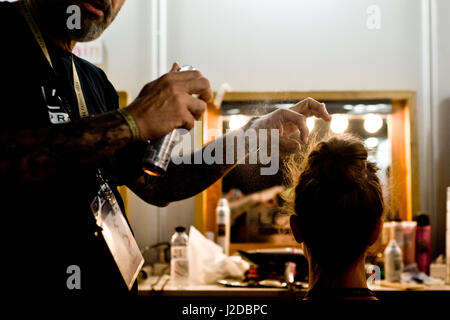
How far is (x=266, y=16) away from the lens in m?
2.69

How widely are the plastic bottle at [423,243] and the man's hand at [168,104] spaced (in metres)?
1.80

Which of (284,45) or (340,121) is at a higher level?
(284,45)

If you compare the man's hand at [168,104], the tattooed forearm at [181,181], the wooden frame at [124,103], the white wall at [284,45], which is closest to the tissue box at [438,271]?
the white wall at [284,45]

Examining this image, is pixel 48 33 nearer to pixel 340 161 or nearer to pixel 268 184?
pixel 340 161

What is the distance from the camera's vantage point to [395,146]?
2609mm

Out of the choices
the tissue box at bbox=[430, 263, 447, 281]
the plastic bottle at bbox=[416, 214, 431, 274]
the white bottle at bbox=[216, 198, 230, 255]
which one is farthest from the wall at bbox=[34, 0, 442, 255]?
the tissue box at bbox=[430, 263, 447, 281]

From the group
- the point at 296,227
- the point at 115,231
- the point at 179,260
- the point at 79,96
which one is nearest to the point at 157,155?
the point at 115,231

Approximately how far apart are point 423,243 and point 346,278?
138 cm

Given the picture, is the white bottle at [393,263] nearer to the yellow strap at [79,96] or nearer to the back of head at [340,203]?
the back of head at [340,203]

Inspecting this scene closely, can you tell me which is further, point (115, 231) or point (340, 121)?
point (340, 121)

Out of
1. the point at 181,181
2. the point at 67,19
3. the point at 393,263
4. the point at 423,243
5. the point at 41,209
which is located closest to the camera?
the point at 41,209

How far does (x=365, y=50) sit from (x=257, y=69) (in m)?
0.62

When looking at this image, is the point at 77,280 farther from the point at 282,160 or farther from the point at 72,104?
the point at 282,160

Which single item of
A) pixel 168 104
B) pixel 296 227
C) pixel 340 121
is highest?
pixel 340 121
